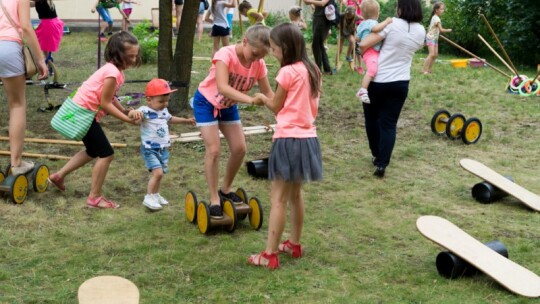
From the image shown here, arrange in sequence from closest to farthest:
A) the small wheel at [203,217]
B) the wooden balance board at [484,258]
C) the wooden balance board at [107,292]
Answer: the wooden balance board at [107,292], the wooden balance board at [484,258], the small wheel at [203,217]

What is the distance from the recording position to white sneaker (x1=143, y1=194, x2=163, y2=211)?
6.00 m

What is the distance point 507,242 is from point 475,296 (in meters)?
1.21

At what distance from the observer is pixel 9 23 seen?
230 inches

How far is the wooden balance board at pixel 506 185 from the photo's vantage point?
6.30 meters

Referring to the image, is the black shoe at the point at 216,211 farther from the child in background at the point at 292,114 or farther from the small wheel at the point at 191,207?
the child in background at the point at 292,114

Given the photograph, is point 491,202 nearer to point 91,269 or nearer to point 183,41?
point 91,269

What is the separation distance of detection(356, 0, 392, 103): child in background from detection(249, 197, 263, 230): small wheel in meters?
2.20

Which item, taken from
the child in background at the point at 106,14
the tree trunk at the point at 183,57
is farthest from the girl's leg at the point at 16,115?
the child in background at the point at 106,14

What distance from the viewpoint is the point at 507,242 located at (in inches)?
216

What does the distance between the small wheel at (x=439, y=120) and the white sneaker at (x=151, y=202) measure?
4433 millimetres

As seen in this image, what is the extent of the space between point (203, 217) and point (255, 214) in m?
0.46

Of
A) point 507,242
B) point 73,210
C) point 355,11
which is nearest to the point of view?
point 507,242

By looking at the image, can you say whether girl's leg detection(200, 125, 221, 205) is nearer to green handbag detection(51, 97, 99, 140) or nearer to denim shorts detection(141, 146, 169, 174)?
denim shorts detection(141, 146, 169, 174)

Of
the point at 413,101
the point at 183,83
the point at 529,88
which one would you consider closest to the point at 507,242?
the point at 183,83
